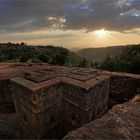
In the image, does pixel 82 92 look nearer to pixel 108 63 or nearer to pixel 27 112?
pixel 27 112

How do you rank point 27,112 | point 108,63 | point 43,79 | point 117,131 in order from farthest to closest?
point 108,63 → point 43,79 → point 27,112 → point 117,131

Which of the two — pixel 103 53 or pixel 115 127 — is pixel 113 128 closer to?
pixel 115 127

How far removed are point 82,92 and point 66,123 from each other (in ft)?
8.69

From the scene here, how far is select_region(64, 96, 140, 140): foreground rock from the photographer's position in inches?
84.4

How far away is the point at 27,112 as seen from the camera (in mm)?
6996

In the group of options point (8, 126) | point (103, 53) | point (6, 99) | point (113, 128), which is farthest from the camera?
point (103, 53)

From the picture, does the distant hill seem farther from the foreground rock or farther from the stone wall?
the foreground rock

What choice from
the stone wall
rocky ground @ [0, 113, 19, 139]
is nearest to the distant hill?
the stone wall

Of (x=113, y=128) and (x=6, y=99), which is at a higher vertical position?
(x=113, y=128)

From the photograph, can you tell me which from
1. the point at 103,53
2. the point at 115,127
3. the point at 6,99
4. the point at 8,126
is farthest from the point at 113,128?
the point at 103,53

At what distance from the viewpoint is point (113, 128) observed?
7.72ft

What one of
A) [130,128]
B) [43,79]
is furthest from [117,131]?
[43,79]

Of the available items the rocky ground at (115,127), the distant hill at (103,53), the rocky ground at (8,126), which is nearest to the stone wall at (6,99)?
the rocky ground at (8,126)

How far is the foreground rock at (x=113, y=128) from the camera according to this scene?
2.14 m
